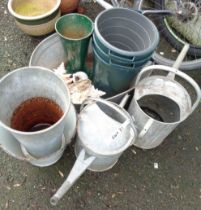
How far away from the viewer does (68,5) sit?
275 centimetres

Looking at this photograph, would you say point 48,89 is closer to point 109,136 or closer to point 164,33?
point 109,136

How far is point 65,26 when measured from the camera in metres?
2.31

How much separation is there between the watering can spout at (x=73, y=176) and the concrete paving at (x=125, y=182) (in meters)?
0.43

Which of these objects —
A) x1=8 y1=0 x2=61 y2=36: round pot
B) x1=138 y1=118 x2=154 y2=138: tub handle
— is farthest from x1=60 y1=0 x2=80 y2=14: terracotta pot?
x1=138 y1=118 x2=154 y2=138: tub handle

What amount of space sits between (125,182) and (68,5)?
6.12 feet

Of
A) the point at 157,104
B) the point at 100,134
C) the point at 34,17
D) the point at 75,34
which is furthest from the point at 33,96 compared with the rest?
the point at 157,104

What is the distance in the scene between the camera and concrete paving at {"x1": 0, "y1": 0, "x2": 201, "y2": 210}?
2.07 meters

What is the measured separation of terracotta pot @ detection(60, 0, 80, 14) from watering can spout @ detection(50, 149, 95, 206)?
1.66 meters

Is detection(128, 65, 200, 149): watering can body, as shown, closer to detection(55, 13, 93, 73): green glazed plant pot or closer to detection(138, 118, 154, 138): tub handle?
detection(138, 118, 154, 138): tub handle

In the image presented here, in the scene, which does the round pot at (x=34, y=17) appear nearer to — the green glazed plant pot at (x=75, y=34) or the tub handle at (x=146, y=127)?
the green glazed plant pot at (x=75, y=34)

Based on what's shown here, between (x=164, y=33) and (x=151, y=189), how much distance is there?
173 cm

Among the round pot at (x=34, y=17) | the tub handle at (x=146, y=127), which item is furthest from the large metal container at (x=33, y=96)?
the round pot at (x=34, y=17)

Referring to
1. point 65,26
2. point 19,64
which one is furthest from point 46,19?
point 19,64

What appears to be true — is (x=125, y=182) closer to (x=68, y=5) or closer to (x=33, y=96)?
(x=33, y=96)
